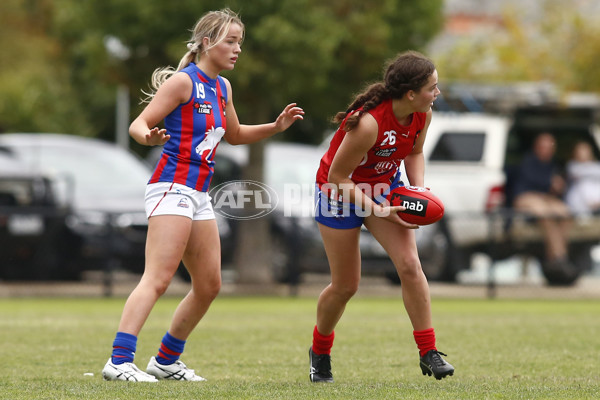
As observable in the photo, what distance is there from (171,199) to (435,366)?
5.58 feet

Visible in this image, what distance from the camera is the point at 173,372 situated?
20.6 ft

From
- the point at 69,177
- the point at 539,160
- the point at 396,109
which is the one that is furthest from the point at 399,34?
the point at 396,109

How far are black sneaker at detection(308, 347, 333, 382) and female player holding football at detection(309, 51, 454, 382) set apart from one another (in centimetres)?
1

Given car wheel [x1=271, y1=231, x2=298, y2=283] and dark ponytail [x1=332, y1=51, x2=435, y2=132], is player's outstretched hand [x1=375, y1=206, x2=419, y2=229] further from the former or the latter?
car wheel [x1=271, y1=231, x2=298, y2=283]

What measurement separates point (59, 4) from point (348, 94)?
4.18 m

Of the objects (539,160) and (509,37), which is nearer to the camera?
(539,160)

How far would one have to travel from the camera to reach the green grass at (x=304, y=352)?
18.7 ft

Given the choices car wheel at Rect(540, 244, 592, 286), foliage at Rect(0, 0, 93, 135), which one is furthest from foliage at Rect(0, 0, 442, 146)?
foliage at Rect(0, 0, 93, 135)

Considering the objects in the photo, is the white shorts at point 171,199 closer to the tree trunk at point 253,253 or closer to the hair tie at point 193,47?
the hair tie at point 193,47

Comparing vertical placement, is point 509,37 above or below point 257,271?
above

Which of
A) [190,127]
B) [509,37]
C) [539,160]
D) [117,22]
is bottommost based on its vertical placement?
[190,127]

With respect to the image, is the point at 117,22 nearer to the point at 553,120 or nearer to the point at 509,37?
the point at 553,120

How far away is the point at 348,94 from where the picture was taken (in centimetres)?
1520

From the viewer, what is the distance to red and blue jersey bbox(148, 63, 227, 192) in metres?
6.00
